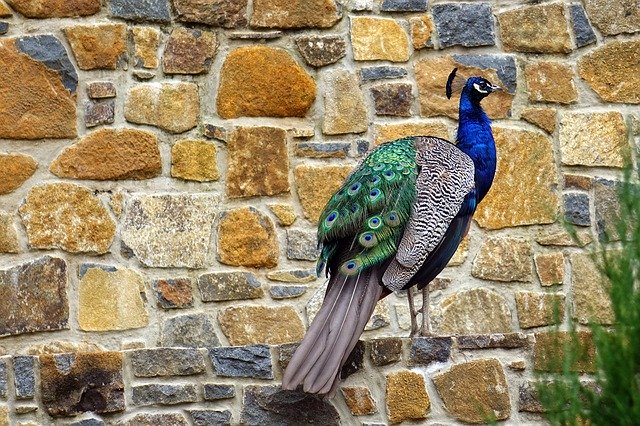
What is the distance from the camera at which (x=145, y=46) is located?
4465 mm

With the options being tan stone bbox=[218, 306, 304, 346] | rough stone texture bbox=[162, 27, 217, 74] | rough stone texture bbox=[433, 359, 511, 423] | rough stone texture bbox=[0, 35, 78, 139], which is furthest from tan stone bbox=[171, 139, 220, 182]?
rough stone texture bbox=[433, 359, 511, 423]

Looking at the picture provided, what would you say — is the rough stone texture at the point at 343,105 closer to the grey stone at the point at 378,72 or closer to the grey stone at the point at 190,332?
the grey stone at the point at 378,72

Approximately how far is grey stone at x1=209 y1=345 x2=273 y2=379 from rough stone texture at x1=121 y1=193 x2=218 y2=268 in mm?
1000

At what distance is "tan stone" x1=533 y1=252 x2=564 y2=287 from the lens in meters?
4.54

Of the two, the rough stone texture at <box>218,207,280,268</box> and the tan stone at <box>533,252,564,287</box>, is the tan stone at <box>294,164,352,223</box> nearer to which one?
the rough stone texture at <box>218,207,280,268</box>

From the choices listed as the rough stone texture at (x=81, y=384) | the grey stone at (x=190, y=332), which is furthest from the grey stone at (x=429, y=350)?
Result: the grey stone at (x=190, y=332)

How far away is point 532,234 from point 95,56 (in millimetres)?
1771

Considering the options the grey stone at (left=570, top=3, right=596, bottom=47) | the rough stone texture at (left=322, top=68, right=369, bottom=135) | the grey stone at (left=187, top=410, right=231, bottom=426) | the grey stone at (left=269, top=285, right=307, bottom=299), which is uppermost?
the grey stone at (left=570, top=3, right=596, bottom=47)

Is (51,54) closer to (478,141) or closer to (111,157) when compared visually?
(111,157)

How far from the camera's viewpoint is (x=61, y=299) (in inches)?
168

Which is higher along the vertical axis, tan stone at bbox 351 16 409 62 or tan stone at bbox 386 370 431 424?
tan stone at bbox 351 16 409 62

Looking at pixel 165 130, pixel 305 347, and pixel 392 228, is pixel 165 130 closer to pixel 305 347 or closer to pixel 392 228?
pixel 392 228

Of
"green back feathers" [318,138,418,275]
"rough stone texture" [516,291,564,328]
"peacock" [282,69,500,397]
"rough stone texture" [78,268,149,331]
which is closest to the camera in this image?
"peacock" [282,69,500,397]

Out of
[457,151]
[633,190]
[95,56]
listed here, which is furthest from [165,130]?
[633,190]
